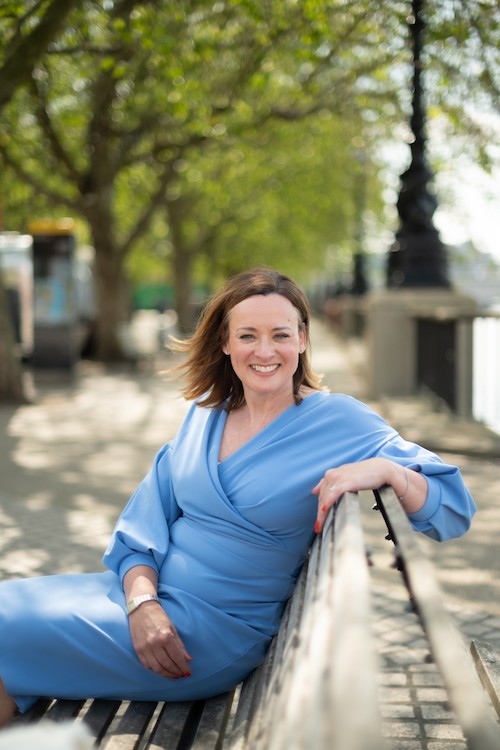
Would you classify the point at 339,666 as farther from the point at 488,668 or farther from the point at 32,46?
the point at 32,46

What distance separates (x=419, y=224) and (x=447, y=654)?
13.1 meters

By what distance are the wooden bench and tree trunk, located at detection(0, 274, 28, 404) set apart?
11.8 meters

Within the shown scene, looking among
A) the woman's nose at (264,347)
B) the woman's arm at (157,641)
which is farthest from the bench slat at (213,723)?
the woman's nose at (264,347)

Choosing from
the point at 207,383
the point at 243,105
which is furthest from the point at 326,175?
the point at 207,383

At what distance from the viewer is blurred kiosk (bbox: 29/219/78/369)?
18.3 metres

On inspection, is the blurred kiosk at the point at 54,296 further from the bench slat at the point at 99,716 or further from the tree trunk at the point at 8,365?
the bench slat at the point at 99,716

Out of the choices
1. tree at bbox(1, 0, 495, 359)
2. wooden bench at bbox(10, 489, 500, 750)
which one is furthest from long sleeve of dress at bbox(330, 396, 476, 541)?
tree at bbox(1, 0, 495, 359)

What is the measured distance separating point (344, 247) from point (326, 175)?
707 inches

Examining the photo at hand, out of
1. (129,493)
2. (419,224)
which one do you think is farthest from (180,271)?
(129,493)

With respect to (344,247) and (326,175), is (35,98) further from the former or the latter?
(344,247)

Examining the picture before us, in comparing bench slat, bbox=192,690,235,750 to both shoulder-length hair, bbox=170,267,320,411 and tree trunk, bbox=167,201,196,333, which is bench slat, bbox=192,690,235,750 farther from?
tree trunk, bbox=167,201,196,333

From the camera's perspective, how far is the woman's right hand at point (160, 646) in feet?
9.41

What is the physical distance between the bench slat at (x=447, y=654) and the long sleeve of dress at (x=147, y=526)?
1091 mm

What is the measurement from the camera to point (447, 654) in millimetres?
1611
